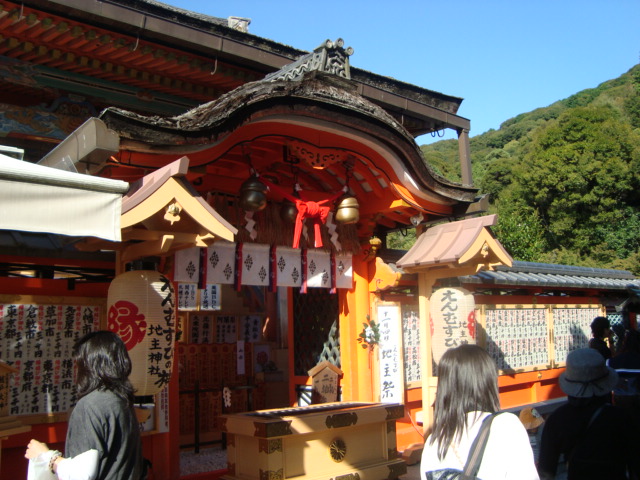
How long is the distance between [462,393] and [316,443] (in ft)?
14.7

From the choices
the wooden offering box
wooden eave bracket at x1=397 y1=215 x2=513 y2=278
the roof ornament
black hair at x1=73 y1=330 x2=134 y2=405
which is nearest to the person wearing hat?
black hair at x1=73 y1=330 x2=134 y2=405

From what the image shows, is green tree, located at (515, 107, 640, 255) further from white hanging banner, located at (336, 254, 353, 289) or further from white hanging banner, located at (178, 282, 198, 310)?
white hanging banner, located at (336, 254, 353, 289)

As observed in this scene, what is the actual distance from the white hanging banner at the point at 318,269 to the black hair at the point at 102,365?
5.07 metres

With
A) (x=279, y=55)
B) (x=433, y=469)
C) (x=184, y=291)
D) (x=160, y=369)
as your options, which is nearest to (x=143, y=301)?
(x=160, y=369)

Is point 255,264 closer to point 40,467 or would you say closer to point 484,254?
point 484,254

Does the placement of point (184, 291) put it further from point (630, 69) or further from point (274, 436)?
point (630, 69)

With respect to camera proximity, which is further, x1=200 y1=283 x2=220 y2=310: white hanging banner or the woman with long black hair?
x1=200 y1=283 x2=220 y2=310: white hanging banner

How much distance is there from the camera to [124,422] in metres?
3.37

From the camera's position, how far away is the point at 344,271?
8938 millimetres

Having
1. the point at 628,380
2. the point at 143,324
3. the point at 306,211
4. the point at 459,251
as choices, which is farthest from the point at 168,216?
the point at 628,380

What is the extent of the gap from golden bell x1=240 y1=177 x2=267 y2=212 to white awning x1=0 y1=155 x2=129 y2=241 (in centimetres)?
313

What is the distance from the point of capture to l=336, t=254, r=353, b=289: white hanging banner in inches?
348

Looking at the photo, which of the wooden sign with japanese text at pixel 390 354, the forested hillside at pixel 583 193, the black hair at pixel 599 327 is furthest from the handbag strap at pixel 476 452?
the forested hillside at pixel 583 193

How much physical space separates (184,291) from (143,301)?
6539 millimetres
